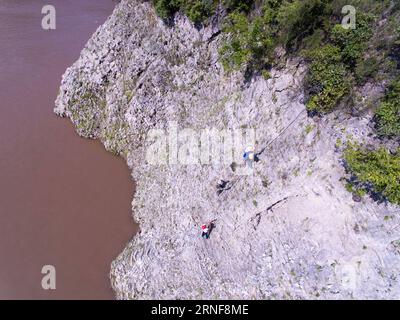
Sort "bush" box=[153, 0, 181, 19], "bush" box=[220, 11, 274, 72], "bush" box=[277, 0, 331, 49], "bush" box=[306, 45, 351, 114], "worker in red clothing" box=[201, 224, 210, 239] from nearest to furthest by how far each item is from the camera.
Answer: "bush" box=[306, 45, 351, 114]
"bush" box=[277, 0, 331, 49]
"bush" box=[220, 11, 274, 72]
"worker in red clothing" box=[201, 224, 210, 239]
"bush" box=[153, 0, 181, 19]

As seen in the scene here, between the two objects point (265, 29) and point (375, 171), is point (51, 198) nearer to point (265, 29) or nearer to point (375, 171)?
point (265, 29)

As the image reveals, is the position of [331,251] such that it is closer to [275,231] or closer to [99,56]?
[275,231]

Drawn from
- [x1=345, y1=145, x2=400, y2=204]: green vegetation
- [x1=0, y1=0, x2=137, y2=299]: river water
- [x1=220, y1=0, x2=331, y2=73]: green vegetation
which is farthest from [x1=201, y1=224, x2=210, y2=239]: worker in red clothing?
[x1=220, y1=0, x2=331, y2=73]: green vegetation

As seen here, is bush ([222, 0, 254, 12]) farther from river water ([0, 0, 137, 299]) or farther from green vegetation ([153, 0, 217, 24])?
river water ([0, 0, 137, 299])

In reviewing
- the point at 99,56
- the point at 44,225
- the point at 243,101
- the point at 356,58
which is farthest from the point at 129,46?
the point at 356,58

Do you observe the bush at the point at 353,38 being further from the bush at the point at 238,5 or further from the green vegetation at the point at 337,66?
the bush at the point at 238,5

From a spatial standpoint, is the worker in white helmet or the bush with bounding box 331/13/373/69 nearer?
the bush with bounding box 331/13/373/69
